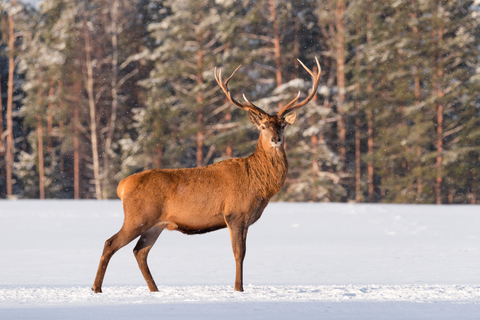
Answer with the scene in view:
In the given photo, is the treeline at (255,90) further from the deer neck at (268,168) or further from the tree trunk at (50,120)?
the deer neck at (268,168)

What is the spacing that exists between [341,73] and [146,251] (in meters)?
23.1

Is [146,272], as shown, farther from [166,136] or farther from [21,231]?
[166,136]

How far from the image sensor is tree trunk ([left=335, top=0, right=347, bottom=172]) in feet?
95.7

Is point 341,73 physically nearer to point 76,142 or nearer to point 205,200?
point 76,142

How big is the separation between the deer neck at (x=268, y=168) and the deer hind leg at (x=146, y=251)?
1.09 meters

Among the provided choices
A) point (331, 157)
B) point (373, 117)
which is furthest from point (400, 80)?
point (331, 157)

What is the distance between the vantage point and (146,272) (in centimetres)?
791

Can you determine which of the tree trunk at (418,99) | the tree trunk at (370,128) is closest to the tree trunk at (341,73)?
the tree trunk at (370,128)

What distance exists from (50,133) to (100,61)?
424cm

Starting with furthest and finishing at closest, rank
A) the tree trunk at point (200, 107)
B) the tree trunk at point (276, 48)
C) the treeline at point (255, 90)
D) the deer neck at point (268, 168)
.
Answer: the tree trunk at point (200, 107), the tree trunk at point (276, 48), the treeline at point (255, 90), the deer neck at point (268, 168)

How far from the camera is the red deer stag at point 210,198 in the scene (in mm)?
7539

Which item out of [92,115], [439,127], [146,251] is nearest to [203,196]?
[146,251]

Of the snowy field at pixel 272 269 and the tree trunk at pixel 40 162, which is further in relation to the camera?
the tree trunk at pixel 40 162

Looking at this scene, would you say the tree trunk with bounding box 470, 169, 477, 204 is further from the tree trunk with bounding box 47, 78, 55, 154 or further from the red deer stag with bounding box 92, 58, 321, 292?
the red deer stag with bounding box 92, 58, 321, 292
